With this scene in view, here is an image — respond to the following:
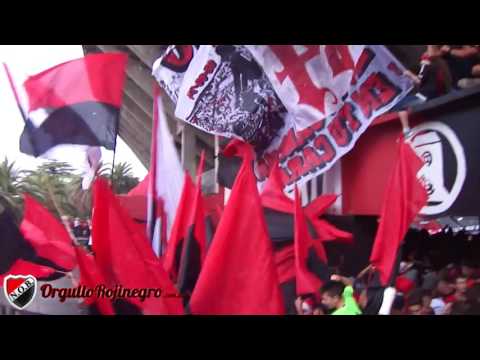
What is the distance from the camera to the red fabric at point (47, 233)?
4.03 meters

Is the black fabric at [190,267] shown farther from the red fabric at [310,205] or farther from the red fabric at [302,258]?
the red fabric at [302,258]

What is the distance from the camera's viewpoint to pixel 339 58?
4090 mm

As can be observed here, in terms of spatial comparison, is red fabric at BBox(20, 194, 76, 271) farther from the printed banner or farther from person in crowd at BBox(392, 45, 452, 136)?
person in crowd at BBox(392, 45, 452, 136)

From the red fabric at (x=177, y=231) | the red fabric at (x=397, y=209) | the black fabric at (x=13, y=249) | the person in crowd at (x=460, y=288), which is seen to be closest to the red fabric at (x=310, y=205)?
the red fabric at (x=397, y=209)

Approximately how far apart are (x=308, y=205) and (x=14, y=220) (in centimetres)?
183

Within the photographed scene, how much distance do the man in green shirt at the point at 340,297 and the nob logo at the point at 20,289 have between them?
1816mm

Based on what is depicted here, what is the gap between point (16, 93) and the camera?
13.4 ft

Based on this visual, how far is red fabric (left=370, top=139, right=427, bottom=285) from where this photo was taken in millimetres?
3994

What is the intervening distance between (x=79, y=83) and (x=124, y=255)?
112cm

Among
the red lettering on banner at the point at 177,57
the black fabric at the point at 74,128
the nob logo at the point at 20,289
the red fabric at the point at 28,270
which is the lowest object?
the nob logo at the point at 20,289

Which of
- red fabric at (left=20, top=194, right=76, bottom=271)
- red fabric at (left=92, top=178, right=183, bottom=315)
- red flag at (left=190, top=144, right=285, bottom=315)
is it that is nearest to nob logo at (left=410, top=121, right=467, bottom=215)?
red flag at (left=190, top=144, right=285, bottom=315)

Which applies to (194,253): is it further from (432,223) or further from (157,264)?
(432,223)
